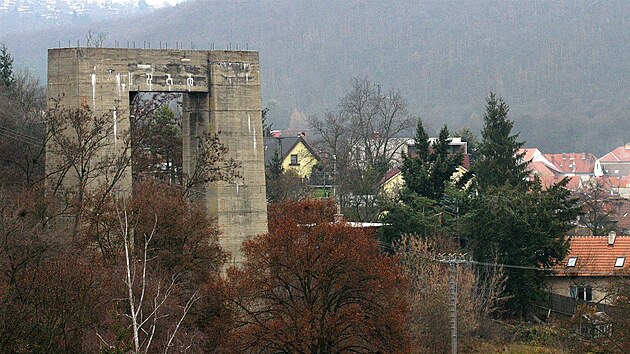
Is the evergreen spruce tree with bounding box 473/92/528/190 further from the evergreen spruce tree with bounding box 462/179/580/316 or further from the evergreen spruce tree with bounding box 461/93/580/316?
the evergreen spruce tree with bounding box 462/179/580/316

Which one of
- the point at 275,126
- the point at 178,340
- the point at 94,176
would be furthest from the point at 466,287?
the point at 275,126

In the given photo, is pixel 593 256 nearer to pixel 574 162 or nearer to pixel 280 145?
pixel 280 145

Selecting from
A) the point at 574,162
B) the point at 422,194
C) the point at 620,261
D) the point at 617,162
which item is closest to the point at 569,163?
the point at 574,162

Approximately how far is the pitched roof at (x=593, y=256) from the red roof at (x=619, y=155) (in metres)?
112

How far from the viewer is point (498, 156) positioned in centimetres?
5919

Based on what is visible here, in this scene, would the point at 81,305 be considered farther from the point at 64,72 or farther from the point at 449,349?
the point at 449,349

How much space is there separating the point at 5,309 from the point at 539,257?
89.0 ft

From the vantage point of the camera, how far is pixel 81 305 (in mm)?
23078

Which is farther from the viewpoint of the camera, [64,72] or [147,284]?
[64,72]

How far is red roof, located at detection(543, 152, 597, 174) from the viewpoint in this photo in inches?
6107

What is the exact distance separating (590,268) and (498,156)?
529 inches

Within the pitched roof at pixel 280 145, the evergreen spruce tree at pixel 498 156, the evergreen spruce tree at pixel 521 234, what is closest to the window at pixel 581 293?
the evergreen spruce tree at pixel 521 234

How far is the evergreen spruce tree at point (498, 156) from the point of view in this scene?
191ft

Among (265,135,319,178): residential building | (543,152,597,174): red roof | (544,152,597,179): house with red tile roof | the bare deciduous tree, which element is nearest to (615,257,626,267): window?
the bare deciduous tree
